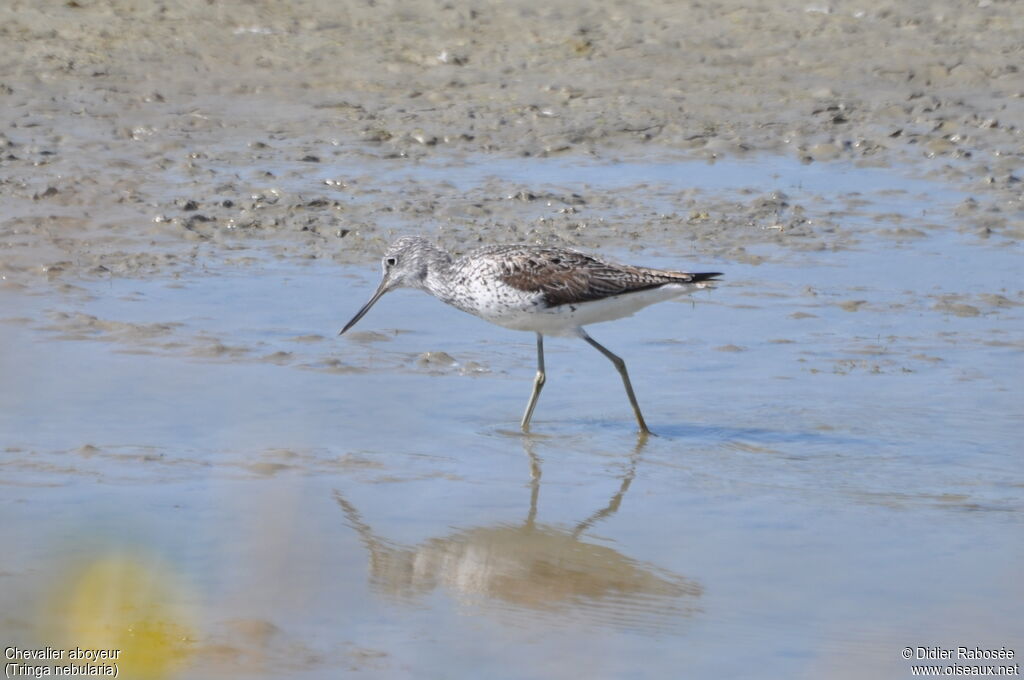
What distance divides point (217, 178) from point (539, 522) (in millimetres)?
5492

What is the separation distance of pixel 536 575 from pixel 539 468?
115 centimetres

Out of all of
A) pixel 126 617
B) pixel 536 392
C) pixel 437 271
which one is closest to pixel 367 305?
pixel 437 271

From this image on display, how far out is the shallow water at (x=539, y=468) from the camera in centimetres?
501

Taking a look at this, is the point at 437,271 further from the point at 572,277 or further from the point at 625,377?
the point at 625,377

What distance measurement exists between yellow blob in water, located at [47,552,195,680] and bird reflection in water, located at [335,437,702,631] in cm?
70

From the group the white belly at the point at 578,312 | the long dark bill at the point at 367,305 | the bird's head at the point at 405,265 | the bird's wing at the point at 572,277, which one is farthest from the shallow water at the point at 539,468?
the bird's wing at the point at 572,277

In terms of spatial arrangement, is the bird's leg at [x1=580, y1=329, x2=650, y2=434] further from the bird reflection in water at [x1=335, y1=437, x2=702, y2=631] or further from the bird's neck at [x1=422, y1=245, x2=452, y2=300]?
the bird reflection in water at [x1=335, y1=437, x2=702, y2=631]

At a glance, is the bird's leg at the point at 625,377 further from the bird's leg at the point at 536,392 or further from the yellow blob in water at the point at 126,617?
the yellow blob in water at the point at 126,617

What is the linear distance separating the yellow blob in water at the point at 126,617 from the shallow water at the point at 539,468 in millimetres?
66

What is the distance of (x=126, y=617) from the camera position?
4793 mm

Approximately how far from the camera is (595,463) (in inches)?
268

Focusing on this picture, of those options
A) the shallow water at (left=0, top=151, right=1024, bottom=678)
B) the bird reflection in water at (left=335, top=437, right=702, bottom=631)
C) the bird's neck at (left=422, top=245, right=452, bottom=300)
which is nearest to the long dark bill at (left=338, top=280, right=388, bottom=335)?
the shallow water at (left=0, top=151, right=1024, bottom=678)

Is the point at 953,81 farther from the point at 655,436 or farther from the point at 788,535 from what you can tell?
the point at 788,535

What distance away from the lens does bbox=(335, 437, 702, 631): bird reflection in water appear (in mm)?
5211
